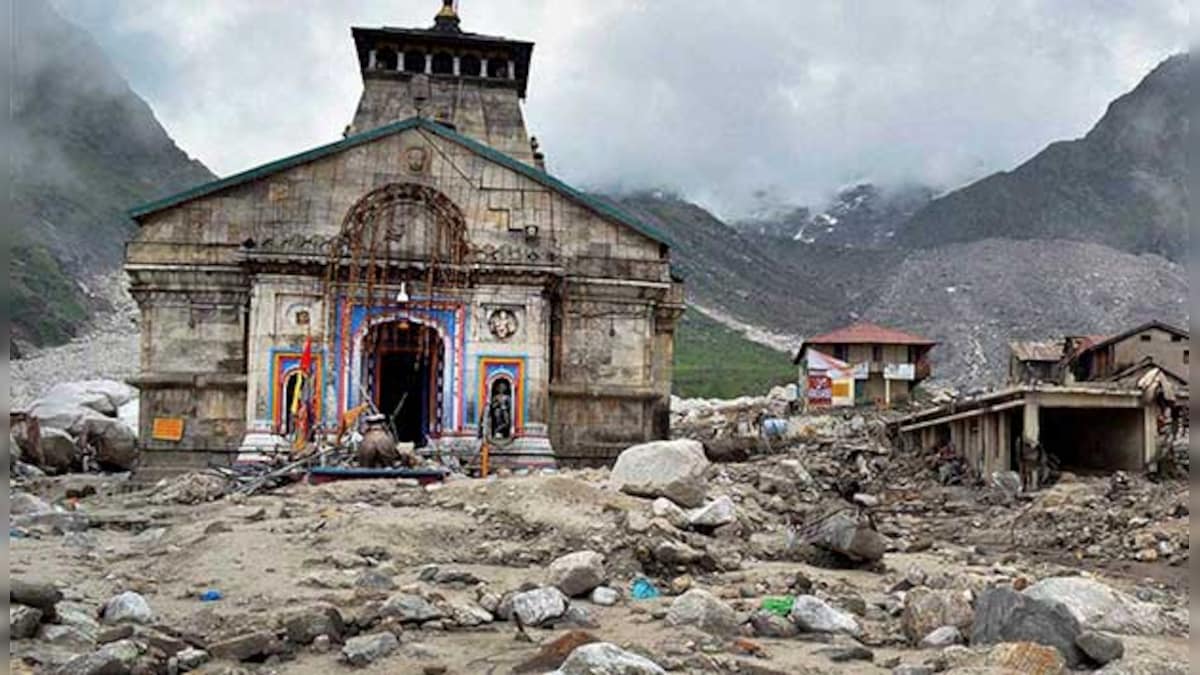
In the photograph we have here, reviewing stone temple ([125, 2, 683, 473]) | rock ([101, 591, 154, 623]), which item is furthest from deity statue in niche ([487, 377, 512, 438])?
rock ([101, 591, 154, 623])

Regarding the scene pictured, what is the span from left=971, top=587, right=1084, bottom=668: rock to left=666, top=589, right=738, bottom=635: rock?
1978mm

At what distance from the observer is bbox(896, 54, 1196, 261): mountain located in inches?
5994

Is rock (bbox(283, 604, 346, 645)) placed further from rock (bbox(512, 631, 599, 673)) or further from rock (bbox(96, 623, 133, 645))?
rock (bbox(512, 631, 599, 673))

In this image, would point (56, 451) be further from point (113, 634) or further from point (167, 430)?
point (113, 634)

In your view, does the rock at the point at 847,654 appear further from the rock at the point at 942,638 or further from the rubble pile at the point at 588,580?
the rock at the point at 942,638

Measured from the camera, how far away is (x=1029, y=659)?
837cm

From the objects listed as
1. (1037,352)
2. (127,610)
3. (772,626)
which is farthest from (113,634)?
(1037,352)

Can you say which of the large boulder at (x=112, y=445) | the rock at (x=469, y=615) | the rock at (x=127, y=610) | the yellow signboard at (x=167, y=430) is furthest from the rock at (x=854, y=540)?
the large boulder at (x=112, y=445)

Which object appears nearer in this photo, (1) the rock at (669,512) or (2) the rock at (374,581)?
(2) the rock at (374,581)

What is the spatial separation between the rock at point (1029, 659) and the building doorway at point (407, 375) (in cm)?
1894

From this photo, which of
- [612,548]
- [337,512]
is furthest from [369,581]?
[337,512]

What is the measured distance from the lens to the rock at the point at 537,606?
10438 millimetres

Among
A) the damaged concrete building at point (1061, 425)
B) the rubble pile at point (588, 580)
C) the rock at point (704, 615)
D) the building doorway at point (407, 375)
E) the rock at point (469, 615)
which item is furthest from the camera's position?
the building doorway at point (407, 375)

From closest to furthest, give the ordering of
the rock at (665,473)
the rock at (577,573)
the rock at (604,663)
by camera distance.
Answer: the rock at (604,663) → the rock at (577,573) → the rock at (665,473)
